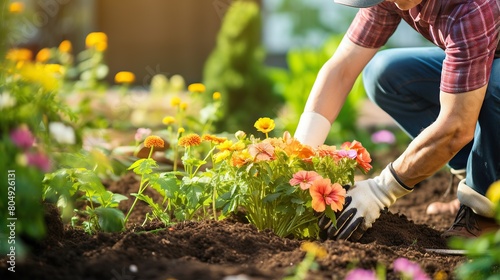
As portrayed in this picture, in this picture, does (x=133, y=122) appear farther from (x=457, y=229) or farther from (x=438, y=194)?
(x=457, y=229)

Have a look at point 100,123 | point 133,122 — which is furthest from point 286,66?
point 100,123

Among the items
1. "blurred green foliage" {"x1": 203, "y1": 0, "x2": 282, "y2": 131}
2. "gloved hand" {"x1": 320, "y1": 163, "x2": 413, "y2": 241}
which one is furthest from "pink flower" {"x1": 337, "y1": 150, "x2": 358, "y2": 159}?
"blurred green foliage" {"x1": 203, "y1": 0, "x2": 282, "y2": 131}

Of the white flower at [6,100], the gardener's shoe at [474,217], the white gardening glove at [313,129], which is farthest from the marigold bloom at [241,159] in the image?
the gardener's shoe at [474,217]

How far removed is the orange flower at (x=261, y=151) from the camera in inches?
85.4

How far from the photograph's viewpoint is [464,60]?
230 cm

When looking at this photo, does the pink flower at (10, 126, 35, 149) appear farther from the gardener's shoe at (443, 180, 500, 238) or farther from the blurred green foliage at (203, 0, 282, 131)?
the blurred green foliage at (203, 0, 282, 131)

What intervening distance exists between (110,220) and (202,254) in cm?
32

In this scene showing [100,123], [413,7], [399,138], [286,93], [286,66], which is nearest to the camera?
[413,7]

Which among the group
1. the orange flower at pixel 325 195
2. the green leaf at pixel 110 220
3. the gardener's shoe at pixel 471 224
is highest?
the orange flower at pixel 325 195

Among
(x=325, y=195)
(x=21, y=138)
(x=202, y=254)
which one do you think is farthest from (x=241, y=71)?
(x=21, y=138)

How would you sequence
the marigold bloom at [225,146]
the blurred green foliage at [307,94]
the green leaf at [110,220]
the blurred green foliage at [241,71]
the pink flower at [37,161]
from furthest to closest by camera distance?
1. the blurred green foliage at [241,71]
2. the blurred green foliage at [307,94]
3. the marigold bloom at [225,146]
4. the green leaf at [110,220]
5. the pink flower at [37,161]

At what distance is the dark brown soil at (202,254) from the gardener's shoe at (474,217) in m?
0.25

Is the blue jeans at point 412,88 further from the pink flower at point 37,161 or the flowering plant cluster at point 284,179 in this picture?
the pink flower at point 37,161

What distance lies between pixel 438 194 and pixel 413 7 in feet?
4.78
